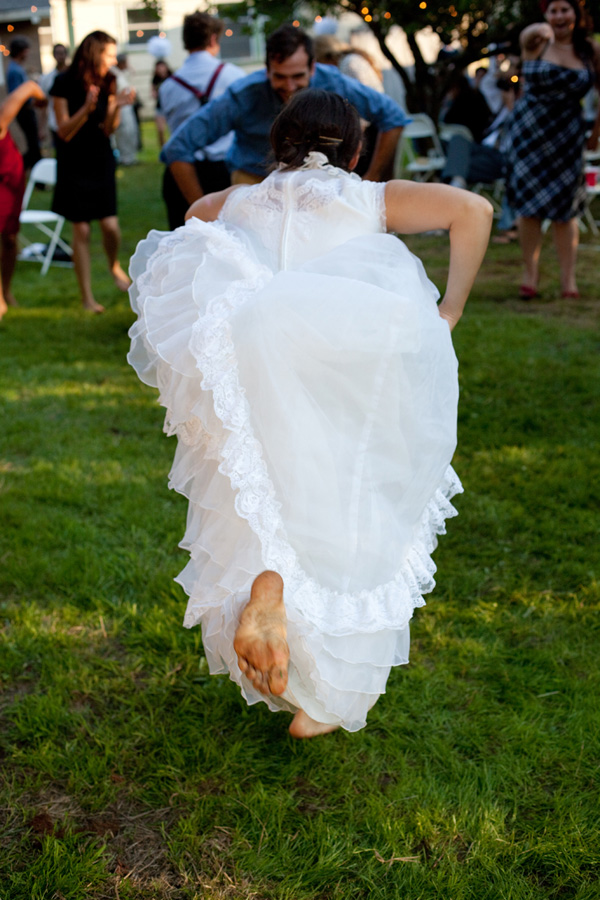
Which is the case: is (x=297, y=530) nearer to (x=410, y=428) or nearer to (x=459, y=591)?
(x=410, y=428)

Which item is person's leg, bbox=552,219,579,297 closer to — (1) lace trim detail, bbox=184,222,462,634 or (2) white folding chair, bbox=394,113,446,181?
(2) white folding chair, bbox=394,113,446,181

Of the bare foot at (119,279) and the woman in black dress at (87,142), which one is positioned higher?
the woman in black dress at (87,142)

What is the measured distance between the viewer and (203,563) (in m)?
2.18

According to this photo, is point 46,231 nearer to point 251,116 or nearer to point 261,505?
point 251,116

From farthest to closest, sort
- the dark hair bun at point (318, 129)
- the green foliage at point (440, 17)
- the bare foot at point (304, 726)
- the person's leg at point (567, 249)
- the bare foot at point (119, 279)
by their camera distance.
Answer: the green foliage at point (440, 17)
the bare foot at point (119, 279)
the person's leg at point (567, 249)
the dark hair bun at point (318, 129)
the bare foot at point (304, 726)

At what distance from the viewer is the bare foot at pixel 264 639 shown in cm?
183

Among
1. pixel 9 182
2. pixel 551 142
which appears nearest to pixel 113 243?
pixel 9 182

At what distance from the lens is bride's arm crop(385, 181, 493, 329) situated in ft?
7.38

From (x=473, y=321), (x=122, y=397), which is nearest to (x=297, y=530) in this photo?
(x=122, y=397)

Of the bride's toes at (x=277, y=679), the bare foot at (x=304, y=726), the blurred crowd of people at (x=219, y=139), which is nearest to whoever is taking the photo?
the bride's toes at (x=277, y=679)

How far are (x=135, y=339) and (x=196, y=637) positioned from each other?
3.51 ft

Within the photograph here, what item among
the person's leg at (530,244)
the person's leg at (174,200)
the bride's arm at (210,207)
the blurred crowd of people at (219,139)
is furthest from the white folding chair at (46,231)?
the bride's arm at (210,207)

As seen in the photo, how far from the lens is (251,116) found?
4258mm

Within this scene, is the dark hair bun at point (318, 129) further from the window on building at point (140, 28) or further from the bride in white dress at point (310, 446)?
the window on building at point (140, 28)
